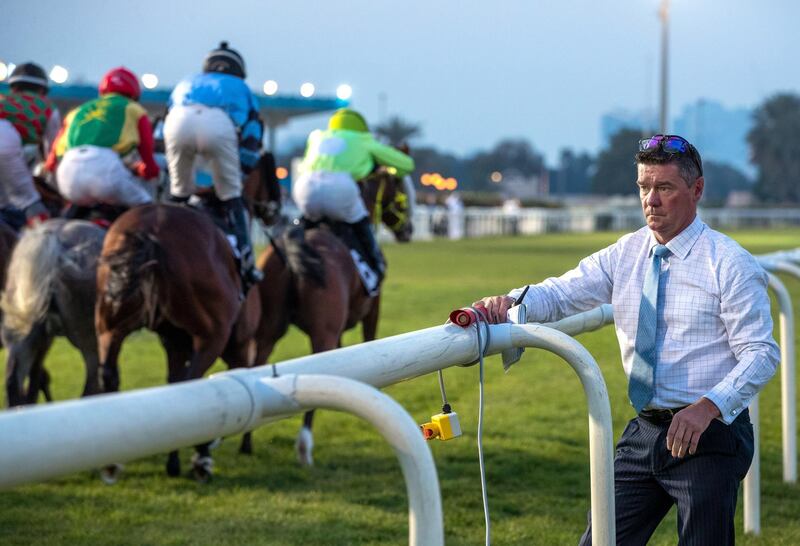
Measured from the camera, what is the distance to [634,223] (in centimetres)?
5616

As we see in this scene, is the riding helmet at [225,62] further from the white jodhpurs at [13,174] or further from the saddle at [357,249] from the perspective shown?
the white jodhpurs at [13,174]

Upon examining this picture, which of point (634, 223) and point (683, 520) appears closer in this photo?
point (683, 520)

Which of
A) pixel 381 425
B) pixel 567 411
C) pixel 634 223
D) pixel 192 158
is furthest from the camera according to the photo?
pixel 634 223

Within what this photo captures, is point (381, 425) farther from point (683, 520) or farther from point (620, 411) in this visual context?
point (620, 411)

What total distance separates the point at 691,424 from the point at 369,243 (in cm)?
530

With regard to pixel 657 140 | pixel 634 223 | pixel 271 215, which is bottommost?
pixel 634 223

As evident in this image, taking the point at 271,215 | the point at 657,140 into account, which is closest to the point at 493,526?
the point at 657,140

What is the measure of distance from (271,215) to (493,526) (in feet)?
10.6

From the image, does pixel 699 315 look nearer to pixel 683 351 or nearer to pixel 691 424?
pixel 683 351

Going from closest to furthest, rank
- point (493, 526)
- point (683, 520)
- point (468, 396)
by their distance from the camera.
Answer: point (683, 520) < point (493, 526) < point (468, 396)

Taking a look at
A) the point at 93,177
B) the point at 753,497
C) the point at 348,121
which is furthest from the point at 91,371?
the point at 753,497

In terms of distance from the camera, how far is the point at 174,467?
648 centimetres

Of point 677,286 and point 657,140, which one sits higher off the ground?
point 657,140

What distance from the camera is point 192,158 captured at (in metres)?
6.96
